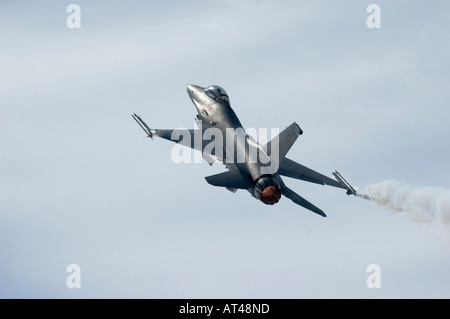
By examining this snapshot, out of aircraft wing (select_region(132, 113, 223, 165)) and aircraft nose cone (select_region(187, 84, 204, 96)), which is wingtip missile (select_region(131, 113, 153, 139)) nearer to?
aircraft wing (select_region(132, 113, 223, 165))

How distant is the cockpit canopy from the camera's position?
7771 centimetres

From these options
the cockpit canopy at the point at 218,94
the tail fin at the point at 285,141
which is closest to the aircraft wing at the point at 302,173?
the tail fin at the point at 285,141

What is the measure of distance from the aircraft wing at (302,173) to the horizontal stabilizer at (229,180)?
6.76 meters

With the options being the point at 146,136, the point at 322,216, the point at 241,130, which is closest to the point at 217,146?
the point at 241,130

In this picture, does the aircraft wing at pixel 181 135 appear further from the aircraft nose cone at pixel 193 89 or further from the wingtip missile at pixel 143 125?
the aircraft nose cone at pixel 193 89

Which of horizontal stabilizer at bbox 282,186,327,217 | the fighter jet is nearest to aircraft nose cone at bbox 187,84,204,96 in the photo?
the fighter jet

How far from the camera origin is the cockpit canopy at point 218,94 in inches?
3060

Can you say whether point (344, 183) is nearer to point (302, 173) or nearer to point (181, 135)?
point (302, 173)

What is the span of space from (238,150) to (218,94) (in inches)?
440

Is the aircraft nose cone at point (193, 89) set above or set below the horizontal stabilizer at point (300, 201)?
above

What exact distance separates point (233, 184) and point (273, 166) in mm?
3806

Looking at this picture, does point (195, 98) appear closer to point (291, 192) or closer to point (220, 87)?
point (220, 87)

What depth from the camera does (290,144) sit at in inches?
2638

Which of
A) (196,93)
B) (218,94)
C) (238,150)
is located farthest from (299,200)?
(196,93)
